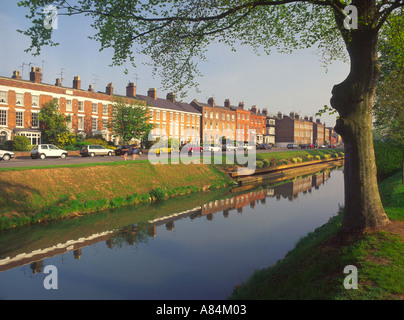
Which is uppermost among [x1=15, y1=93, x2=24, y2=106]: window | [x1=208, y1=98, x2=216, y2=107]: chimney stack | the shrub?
[x1=208, y1=98, x2=216, y2=107]: chimney stack

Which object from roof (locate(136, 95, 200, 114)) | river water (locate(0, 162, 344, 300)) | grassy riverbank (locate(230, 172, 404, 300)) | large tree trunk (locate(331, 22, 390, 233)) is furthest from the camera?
roof (locate(136, 95, 200, 114))

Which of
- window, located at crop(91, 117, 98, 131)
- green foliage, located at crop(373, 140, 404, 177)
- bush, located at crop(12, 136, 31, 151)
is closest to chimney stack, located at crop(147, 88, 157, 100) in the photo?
window, located at crop(91, 117, 98, 131)

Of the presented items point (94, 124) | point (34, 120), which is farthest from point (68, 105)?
point (34, 120)

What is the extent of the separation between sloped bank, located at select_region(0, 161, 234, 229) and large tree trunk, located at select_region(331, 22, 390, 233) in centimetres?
1407

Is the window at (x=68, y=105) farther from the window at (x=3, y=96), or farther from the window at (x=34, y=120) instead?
the window at (x=3, y=96)

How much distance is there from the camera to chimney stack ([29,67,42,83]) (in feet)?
149

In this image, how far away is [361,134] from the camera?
9.15m

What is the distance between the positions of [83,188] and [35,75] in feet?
110

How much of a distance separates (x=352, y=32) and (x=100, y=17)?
7816mm

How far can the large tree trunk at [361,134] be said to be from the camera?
9109mm

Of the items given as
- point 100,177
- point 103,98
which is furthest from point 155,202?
point 103,98

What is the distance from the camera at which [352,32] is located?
9.40 metres

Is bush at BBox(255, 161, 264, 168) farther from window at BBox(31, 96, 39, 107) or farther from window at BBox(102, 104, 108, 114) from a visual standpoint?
window at BBox(31, 96, 39, 107)

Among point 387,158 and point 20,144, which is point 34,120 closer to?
point 20,144
